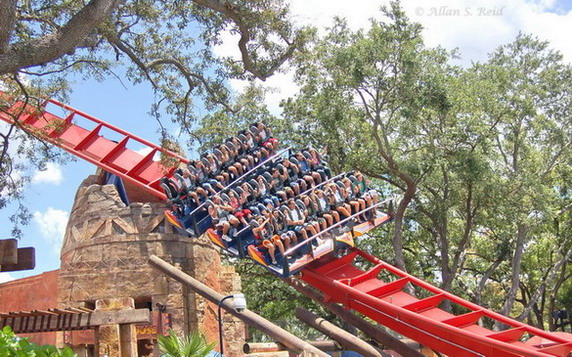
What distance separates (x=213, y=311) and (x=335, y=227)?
350cm

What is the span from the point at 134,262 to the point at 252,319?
15.4ft

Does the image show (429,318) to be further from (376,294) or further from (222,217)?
(222,217)

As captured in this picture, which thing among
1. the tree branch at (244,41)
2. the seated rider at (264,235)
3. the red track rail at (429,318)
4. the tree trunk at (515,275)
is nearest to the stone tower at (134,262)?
the seated rider at (264,235)

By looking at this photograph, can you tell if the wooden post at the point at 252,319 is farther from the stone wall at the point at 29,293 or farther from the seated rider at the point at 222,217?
the stone wall at the point at 29,293

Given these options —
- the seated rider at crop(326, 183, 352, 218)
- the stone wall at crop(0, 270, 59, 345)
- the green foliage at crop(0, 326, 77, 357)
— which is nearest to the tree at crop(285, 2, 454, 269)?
the seated rider at crop(326, 183, 352, 218)

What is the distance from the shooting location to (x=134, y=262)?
1502 cm

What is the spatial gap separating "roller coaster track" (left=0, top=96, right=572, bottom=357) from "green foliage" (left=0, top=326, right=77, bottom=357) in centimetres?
729

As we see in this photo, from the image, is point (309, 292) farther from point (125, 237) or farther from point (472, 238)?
point (472, 238)

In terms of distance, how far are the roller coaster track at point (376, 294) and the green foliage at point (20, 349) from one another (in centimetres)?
729

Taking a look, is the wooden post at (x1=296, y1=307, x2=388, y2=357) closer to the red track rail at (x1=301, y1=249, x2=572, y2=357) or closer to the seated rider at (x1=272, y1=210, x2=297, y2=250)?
the red track rail at (x1=301, y1=249, x2=572, y2=357)

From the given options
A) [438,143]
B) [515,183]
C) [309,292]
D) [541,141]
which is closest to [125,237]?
[309,292]

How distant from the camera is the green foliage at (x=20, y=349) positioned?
3439mm

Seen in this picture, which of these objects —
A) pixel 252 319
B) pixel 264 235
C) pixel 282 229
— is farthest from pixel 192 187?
pixel 252 319

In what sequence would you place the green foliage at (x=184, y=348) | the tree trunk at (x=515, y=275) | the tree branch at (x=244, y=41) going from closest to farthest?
the green foliage at (x=184, y=348)
the tree branch at (x=244, y=41)
the tree trunk at (x=515, y=275)
